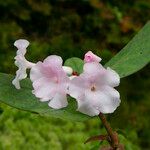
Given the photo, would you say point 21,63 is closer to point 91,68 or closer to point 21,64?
point 21,64

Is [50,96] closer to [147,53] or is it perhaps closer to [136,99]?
[147,53]

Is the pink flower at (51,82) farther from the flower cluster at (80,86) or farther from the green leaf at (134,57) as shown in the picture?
the green leaf at (134,57)

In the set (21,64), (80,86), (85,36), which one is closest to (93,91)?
(80,86)

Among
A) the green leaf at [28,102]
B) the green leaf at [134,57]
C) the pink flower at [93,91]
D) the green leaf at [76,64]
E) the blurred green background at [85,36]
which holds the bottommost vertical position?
the green leaf at [28,102]

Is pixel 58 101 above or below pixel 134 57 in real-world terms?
below

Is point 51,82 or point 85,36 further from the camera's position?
point 85,36

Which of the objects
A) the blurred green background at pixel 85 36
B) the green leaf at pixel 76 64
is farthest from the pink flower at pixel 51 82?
the blurred green background at pixel 85 36
